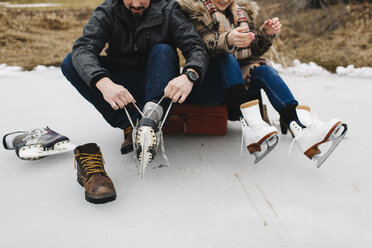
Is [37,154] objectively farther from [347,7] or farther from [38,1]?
[38,1]

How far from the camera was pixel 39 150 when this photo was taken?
5.05ft

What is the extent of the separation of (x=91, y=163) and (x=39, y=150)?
0.40m

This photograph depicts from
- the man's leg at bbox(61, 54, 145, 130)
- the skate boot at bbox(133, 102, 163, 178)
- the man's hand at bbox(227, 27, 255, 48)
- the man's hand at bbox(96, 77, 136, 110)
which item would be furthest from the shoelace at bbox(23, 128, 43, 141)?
the man's hand at bbox(227, 27, 255, 48)

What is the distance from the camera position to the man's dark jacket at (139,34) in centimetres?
145

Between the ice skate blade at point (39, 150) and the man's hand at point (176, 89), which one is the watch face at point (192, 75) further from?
the ice skate blade at point (39, 150)

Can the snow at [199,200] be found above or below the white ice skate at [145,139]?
below

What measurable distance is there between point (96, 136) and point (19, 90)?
59.2 inches

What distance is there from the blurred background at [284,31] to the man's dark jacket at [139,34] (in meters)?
2.56

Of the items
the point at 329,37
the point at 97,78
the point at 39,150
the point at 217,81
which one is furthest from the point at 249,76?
the point at 329,37

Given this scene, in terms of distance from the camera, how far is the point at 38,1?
244 inches

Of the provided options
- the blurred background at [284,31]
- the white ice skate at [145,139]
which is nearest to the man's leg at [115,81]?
the white ice skate at [145,139]

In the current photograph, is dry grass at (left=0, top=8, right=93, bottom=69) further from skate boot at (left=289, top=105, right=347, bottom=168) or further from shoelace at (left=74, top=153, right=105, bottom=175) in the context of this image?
skate boot at (left=289, top=105, right=347, bottom=168)

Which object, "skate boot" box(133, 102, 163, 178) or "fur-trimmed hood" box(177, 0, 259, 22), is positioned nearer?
"skate boot" box(133, 102, 163, 178)

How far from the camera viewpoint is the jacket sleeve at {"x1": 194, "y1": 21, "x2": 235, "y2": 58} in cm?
150
